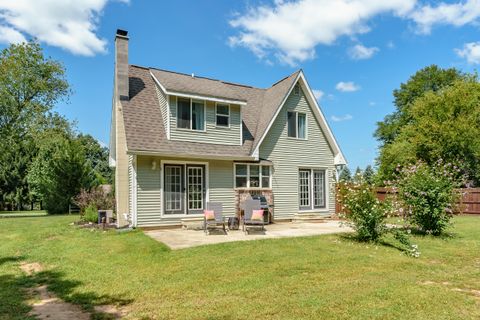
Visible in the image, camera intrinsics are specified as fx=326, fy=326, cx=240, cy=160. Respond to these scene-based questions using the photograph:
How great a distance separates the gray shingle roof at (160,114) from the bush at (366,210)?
5.71 meters

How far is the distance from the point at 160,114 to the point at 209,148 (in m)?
2.54

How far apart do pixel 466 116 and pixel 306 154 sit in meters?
20.8

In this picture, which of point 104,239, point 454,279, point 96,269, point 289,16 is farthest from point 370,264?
point 289,16

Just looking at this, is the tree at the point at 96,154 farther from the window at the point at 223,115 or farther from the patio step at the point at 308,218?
the patio step at the point at 308,218

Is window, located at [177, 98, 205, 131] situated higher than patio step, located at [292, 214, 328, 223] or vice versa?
window, located at [177, 98, 205, 131]

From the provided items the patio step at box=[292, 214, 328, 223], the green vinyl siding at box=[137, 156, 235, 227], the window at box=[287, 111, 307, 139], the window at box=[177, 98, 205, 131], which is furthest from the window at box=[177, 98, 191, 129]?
the patio step at box=[292, 214, 328, 223]

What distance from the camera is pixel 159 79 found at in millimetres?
14031

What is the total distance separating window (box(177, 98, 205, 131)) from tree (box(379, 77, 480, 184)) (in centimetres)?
2053

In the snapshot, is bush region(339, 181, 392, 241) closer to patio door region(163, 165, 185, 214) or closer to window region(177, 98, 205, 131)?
patio door region(163, 165, 185, 214)

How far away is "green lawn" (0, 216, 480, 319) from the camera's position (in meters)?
4.70

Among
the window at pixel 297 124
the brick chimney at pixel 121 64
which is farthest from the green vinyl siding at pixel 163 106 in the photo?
the window at pixel 297 124

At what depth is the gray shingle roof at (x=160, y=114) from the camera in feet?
41.4

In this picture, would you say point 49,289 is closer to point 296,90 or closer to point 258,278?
point 258,278

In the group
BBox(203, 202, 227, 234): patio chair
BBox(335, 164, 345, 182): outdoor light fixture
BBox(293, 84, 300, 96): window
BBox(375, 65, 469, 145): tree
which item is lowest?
BBox(203, 202, 227, 234): patio chair
